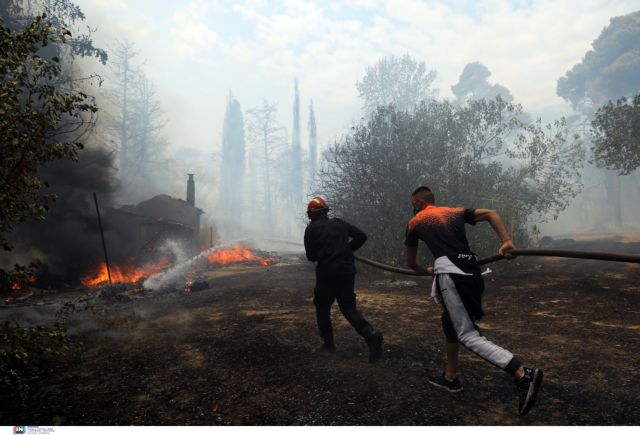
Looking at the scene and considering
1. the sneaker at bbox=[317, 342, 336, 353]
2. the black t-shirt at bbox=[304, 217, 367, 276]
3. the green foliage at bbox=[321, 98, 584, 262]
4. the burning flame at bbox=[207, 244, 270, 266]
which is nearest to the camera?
the black t-shirt at bbox=[304, 217, 367, 276]

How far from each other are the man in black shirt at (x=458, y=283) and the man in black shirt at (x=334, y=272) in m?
1.02

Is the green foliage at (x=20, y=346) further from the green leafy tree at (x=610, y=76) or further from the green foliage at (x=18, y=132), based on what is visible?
the green leafy tree at (x=610, y=76)

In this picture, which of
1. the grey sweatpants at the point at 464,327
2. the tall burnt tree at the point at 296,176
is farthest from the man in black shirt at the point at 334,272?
the tall burnt tree at the point at 296,176

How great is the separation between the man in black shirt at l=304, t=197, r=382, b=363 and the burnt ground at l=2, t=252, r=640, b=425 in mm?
385

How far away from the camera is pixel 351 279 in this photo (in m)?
4.91

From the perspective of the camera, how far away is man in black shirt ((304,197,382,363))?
4691mm

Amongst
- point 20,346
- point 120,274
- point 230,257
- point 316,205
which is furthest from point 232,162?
point 20,346

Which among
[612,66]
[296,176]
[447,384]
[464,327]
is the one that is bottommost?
[447,384]

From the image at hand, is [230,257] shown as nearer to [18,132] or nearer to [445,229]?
[18,132]

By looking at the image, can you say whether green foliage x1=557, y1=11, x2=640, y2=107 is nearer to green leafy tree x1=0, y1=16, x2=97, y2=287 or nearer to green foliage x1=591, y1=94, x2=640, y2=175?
green foliage x1=591, y1=94, x2=640, y2=175

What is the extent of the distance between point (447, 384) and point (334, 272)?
1.80 meters

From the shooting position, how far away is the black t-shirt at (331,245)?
16.0 ft

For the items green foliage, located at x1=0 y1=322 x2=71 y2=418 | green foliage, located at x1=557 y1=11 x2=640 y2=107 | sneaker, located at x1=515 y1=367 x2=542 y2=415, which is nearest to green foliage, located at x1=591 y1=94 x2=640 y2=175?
sneaker, located at x1=515 y1=367 x2=542 y2=415

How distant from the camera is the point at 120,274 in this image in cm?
1600
